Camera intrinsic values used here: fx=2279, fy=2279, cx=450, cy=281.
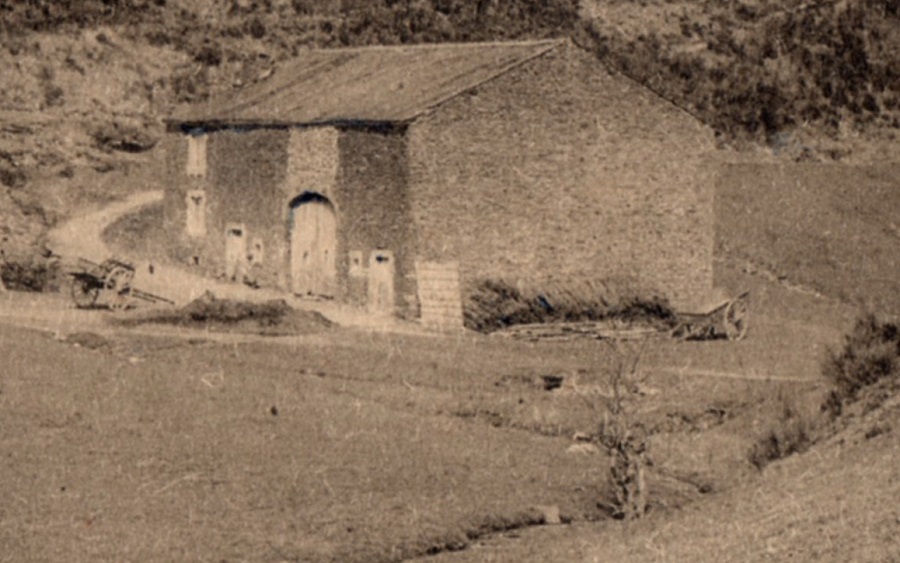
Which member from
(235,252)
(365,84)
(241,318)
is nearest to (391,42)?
(235,252)

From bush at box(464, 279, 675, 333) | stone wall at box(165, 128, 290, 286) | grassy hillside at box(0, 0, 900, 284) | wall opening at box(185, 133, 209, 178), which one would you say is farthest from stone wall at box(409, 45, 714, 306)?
grassy hillside at box(0, 0, 900, 284)

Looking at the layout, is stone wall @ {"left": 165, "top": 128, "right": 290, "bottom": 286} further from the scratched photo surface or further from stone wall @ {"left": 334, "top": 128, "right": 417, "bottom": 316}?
stone wall @ {"left": 334, "top": 128, "right": 417, "bottom": 316}

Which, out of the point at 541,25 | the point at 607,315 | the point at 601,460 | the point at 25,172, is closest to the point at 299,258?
the point at 607,315

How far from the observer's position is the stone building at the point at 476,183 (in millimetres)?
38281

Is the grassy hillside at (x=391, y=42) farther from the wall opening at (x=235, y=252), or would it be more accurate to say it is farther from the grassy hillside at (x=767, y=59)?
the wall opening at (x=235, y=252)

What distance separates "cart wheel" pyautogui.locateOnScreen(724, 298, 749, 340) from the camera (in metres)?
37.2

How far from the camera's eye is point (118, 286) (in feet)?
124

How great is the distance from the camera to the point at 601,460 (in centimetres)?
2473

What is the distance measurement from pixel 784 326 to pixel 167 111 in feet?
78.3

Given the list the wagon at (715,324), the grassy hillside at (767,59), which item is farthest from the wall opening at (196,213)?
the grassy hillside at (767,59)

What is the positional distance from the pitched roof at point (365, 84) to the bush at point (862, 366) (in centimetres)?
1254

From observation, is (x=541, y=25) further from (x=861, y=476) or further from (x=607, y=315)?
(x=861, y=476)

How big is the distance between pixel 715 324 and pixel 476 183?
4.75 metres

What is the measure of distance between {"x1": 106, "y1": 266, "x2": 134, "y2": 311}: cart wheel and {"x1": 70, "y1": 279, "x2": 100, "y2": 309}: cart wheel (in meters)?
0.24
